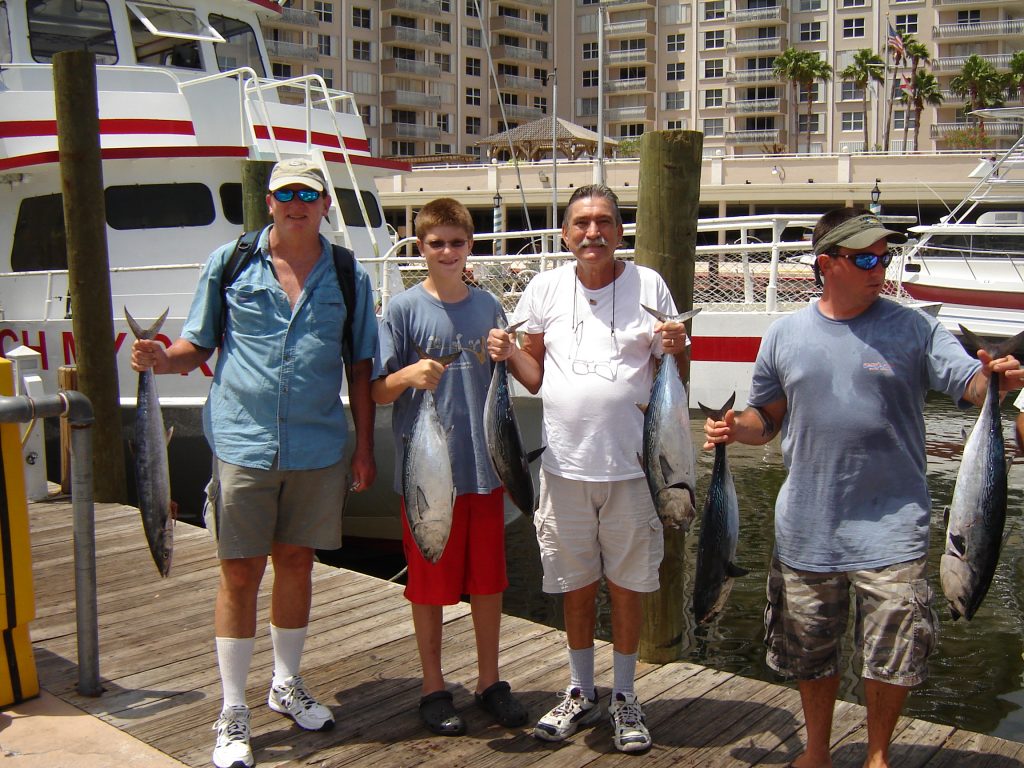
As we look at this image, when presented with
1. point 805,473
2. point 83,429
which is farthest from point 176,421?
point 805,473

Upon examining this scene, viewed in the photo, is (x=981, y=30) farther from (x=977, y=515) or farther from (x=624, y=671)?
(x=624, y=671)

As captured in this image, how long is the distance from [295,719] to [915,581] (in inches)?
77.4

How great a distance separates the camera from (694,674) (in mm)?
3627

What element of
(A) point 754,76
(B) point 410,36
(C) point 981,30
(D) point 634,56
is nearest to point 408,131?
(B) point 410,36

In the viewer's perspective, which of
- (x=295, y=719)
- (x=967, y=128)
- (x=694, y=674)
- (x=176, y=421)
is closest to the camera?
(x=295, y=719)

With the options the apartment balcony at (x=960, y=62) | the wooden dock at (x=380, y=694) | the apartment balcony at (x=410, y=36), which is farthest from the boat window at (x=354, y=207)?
the apartment balcony at (x=960, y=62)

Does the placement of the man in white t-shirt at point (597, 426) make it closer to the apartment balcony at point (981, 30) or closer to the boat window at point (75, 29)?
the boat window at point (75, 29)

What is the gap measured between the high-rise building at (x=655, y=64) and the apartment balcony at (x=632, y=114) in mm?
95

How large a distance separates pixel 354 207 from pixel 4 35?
330cm

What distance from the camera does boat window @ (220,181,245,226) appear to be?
838 centimetres

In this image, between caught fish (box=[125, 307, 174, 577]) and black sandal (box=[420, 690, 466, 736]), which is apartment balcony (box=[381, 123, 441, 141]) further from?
black sandal (box=[420, 690, 466, 736])

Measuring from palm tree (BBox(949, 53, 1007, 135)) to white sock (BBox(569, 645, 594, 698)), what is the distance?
55.9 meters

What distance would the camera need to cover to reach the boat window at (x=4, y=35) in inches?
333

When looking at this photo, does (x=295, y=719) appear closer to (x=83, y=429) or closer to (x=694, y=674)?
(x=83, y=429)
